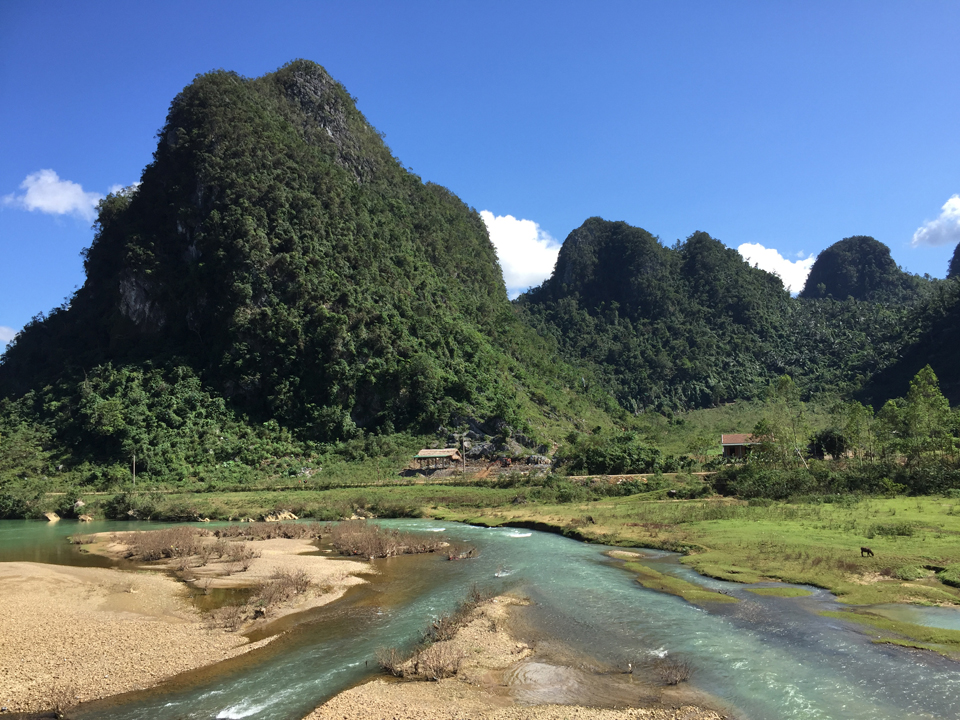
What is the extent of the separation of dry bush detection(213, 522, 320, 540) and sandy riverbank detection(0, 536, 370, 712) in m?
8.45

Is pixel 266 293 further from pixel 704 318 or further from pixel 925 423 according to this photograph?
pixel 704 318

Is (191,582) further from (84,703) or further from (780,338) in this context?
(780,338)

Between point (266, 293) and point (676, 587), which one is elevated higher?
point (266, 293)

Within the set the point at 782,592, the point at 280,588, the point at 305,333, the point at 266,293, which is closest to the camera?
the point at 782,592

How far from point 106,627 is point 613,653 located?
532 inches

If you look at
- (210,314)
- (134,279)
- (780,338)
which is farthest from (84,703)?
(780,338)

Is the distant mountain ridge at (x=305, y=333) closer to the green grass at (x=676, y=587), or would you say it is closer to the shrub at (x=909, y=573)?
the green grass at (x=676, y=587)

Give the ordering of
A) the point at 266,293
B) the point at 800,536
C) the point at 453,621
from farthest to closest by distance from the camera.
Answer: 1. the point at 266,293
2. the point at 800,536
3. the point at 453,621

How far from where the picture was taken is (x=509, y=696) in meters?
11.5

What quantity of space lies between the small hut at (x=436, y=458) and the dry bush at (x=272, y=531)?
2610cm

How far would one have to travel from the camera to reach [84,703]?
11.5 m

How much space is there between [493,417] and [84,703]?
205 ft

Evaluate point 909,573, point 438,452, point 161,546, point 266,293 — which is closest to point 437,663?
point 909,573

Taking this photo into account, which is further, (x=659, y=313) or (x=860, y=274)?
(x=860, y=274)
